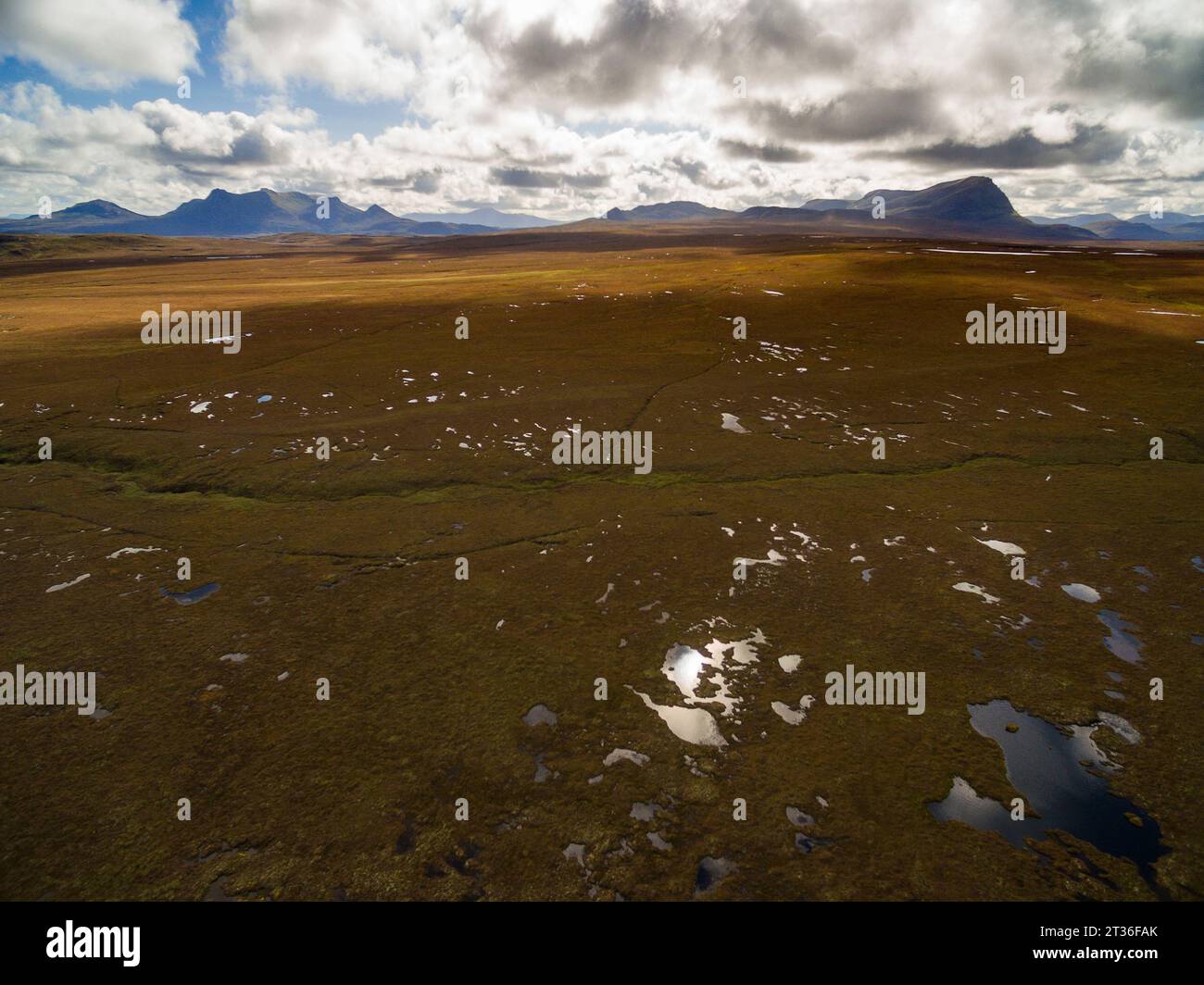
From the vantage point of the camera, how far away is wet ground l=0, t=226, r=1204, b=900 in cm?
897

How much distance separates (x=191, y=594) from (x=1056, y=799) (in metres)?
19.7

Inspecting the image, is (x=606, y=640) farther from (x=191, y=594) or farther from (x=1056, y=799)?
(x=191, y=594)

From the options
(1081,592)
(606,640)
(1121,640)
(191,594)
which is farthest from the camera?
(191,594)

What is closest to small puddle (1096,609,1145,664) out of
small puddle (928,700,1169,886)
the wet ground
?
the wet ground

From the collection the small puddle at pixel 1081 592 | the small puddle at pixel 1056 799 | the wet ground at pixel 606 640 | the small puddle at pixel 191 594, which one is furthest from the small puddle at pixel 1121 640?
the small puddle at pixel 191 594

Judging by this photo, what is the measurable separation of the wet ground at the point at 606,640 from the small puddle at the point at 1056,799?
6 cm

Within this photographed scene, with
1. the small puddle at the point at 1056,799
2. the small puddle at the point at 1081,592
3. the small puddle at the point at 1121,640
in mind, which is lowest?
the small puddle at the point at 1056,799

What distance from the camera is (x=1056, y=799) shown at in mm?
9805

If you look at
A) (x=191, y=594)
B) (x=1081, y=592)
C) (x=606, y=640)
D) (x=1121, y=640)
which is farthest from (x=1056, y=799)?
(x=191, y=594)

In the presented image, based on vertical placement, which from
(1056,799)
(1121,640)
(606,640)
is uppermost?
(1121,640)

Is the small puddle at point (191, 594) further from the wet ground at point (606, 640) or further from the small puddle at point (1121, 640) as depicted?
the small puddle at point (1121, 640)

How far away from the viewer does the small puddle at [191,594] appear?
15.7 meters

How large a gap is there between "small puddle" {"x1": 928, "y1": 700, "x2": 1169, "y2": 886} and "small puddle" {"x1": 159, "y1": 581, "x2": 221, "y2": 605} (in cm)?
1734
